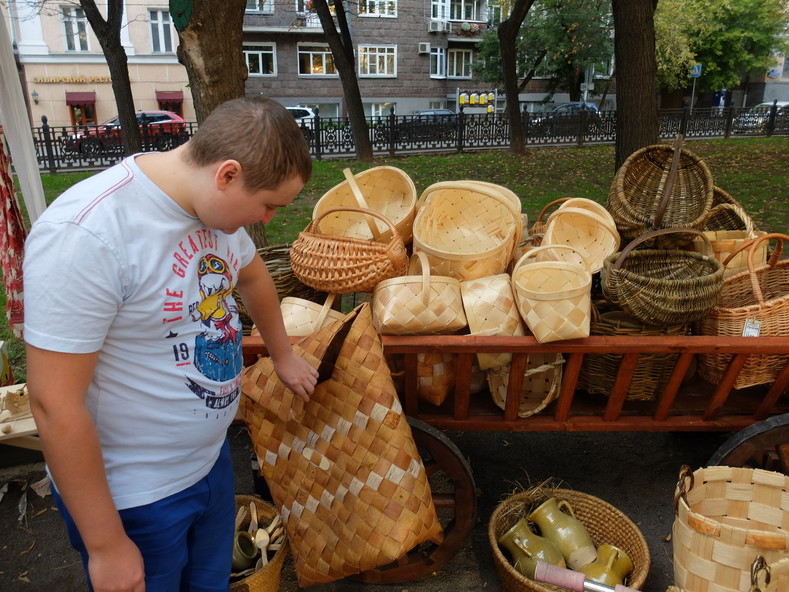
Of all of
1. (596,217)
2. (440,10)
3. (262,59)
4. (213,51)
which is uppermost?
(440,10)

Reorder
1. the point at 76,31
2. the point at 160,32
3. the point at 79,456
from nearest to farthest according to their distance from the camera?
the point at 79,456
the point at 76,31
the point at 160,32

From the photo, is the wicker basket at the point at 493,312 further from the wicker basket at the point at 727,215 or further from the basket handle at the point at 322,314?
the wicker basket at the point at 727,215

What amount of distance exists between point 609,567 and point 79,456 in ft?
6.21

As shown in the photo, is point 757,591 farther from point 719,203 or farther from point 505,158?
point 505,158

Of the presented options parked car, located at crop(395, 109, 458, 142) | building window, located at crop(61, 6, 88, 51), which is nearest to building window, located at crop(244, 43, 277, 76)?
building window, located at crop(61, 6, 88, 51)

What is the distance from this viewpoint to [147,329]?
1207mm

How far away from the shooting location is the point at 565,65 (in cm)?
2858

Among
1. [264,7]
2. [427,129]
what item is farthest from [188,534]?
[264,7]

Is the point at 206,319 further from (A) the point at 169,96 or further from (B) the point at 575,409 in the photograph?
(A) the point at 169,96

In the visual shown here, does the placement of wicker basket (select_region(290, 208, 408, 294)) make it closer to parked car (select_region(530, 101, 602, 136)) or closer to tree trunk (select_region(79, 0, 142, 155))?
tree trunk (select_region(79, 0, 142, 155))

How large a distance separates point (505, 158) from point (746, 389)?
12.4 metres

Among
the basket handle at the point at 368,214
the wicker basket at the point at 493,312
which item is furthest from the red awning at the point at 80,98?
the wicker basket at the point at 493,312

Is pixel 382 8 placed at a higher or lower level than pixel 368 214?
higher

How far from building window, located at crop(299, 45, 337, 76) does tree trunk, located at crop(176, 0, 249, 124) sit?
93.2 feet
